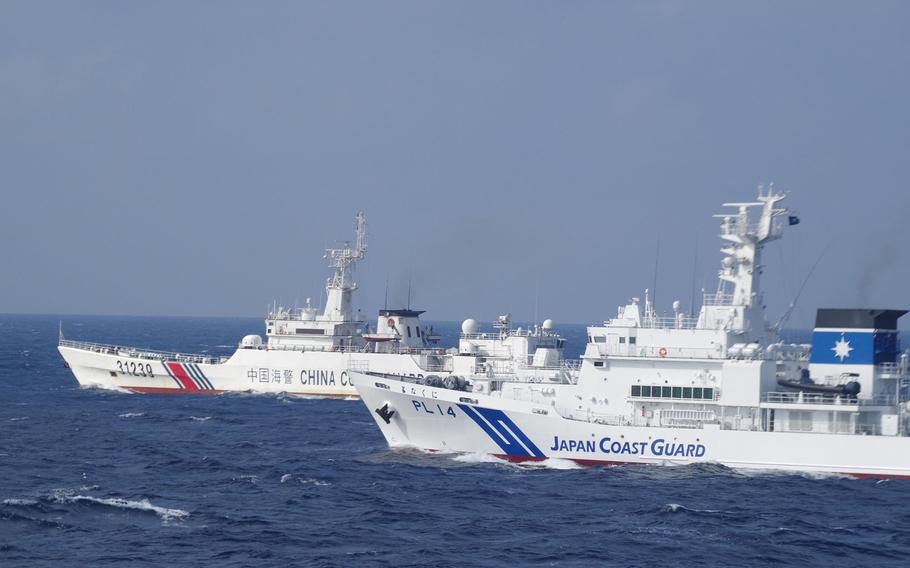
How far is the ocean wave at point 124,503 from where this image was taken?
938 inches

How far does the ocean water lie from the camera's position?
69.8 feet

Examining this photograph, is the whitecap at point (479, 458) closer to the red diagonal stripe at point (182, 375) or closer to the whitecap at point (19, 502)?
the whitecap at point (19, 502)

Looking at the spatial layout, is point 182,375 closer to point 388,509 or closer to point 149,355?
point 149,355

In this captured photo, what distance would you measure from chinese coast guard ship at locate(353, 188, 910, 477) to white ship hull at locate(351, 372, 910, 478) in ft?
0.11

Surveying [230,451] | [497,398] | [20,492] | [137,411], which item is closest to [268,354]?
[137,411]

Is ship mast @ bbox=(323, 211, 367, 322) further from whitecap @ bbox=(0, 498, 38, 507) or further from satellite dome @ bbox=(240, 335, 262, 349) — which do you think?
whitecap @ bbox=(0, 498, 38, 507)

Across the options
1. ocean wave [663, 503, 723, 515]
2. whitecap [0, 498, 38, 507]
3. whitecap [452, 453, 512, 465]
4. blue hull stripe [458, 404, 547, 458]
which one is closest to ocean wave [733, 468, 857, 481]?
ocean wave [663, 503, 723, 515]

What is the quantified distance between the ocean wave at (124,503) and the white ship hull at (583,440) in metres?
9.36

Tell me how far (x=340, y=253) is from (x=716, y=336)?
28026 mm

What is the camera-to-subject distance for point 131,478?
27953 millimetres

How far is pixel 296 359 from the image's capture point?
51969mm

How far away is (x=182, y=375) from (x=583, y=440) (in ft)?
89.2

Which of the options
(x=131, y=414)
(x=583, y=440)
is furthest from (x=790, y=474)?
(x=131, y=414)

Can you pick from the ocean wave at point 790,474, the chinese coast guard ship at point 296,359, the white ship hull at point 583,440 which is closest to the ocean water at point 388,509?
the ocean wave at point 790,474
